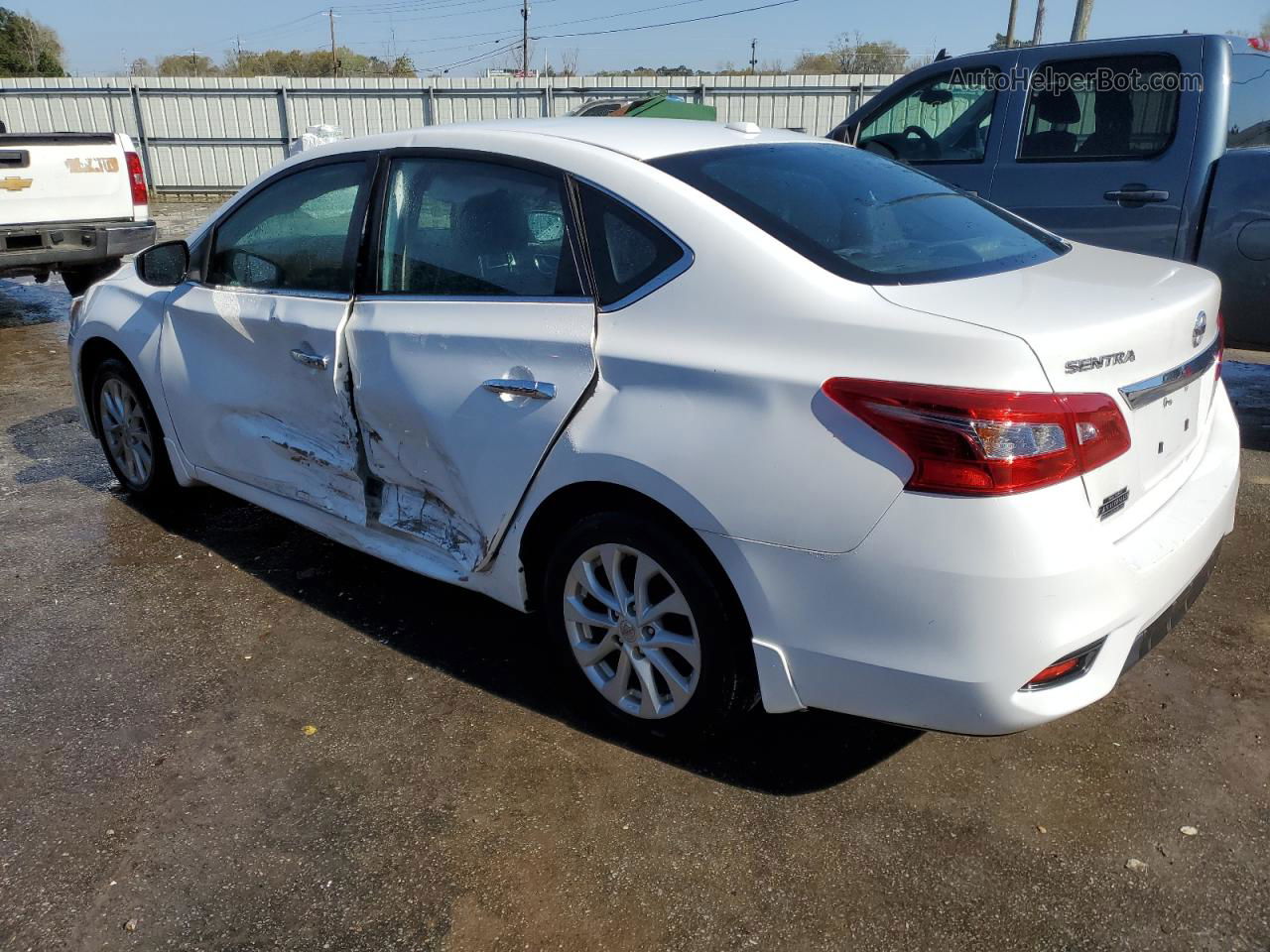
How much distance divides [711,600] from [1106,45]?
14.6 ft

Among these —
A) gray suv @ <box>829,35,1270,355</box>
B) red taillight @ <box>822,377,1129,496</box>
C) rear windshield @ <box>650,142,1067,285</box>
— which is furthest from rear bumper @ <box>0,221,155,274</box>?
red taillight @ <box>822,377,1129,496</box>

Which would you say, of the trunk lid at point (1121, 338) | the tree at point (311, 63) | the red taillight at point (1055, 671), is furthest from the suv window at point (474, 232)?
the tree at point (311, 63)

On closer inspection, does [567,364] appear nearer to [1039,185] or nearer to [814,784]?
[814,784]

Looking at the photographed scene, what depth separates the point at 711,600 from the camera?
2.49 metres

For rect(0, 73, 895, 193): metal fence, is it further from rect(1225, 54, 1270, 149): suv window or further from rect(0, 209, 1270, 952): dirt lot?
rect(0, 209, 1270, 952): dirt lot

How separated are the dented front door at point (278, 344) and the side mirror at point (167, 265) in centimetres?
6

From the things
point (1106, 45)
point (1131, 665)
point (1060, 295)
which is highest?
point (1106, 45)

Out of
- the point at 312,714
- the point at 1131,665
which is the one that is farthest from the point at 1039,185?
the point at 312,714

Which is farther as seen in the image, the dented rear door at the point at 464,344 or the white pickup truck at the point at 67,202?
the white pickup truck at the point at 67,202

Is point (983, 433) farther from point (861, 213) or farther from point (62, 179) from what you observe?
point (62, 179)

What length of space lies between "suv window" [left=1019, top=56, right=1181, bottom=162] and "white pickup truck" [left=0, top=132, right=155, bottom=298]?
7199mm

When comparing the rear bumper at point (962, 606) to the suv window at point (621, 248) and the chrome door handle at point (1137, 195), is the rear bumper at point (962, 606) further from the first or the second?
the chrome door handle at point (1137, 195)

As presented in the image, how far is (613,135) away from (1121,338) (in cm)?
151

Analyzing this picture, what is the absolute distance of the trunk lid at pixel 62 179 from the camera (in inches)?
320
